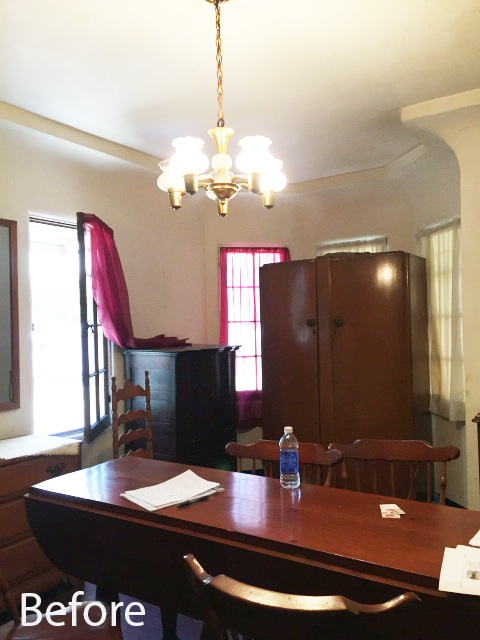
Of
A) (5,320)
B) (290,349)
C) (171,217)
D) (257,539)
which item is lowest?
(257,539)

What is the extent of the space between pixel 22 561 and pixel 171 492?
3.82 feet

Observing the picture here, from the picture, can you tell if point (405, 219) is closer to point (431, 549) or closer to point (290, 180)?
point (290, 180)

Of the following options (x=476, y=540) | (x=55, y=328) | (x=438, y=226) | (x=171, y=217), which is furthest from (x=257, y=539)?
(x=171, y=217)

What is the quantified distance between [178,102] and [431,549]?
2557 mm

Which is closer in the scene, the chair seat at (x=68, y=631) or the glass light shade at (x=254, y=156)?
the chair seat at (x=68, y=631)

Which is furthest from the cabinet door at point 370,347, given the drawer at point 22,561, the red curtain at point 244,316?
the drawer at point 22,561

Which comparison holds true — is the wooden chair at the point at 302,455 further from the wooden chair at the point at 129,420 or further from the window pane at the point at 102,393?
the window pane at the point at 102,393

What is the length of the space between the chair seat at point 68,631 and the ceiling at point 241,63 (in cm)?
222

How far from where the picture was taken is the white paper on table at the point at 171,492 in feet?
5.52

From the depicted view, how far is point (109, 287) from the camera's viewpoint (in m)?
3.43

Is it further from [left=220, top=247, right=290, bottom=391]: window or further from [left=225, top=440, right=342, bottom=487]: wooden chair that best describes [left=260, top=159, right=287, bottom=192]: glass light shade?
[left=220, top=247, right=290, bottom=391]: window

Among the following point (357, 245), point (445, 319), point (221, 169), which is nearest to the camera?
point (221, 169)

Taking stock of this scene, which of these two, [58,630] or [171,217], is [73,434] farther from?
[58,630]

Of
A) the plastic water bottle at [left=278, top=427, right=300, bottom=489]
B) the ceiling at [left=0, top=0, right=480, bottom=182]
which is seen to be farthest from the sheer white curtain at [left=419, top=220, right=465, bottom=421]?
the plastic water bottle at [left=278, top=427, right=300, bottom=489]
